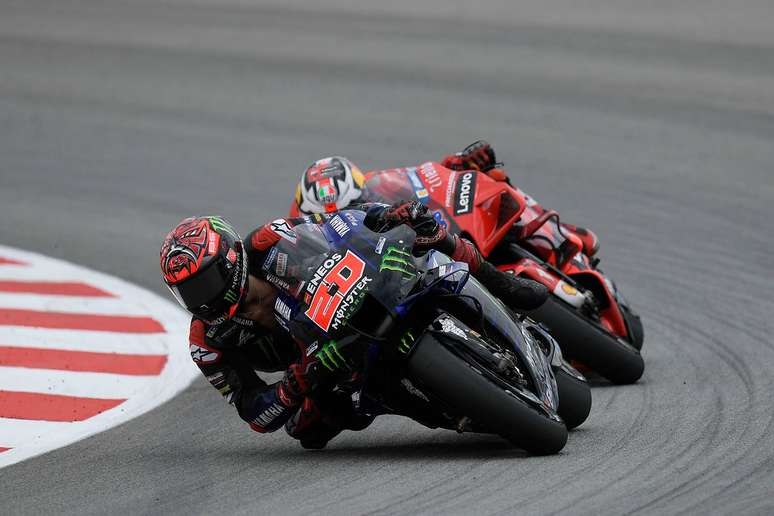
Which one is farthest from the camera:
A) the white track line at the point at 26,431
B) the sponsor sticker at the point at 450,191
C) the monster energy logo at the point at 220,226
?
the sponsor sticker at the point at 450,191

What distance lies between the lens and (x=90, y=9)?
19.8 m

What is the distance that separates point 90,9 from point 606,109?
9.06m

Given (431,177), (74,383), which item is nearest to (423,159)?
→ (431,177)

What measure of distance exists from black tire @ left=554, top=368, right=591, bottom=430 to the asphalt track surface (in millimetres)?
93

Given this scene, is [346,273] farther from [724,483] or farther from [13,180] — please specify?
[13,180]

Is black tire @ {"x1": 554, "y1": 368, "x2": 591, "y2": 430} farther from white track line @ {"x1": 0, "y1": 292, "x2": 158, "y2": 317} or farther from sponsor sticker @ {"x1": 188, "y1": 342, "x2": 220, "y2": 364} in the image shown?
white track line @ {"x1": 0, "y1": 292, "x2": 158, "y2": 317}

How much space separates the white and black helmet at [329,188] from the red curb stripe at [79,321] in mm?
2051

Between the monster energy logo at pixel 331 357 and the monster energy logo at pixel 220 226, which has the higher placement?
the monster energy logo at pixel 220 226

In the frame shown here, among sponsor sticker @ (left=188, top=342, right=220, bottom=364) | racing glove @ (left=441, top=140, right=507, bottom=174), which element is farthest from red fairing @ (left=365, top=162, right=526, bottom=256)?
sponsor sticker @ (left=188, top=342, right=220, bottom=364)

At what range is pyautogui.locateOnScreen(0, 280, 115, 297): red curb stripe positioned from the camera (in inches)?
395

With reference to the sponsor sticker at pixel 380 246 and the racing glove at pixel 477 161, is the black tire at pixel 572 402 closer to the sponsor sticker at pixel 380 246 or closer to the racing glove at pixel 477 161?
the sponsor sticker at pixel 380 246

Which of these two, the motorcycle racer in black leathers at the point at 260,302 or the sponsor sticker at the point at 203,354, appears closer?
the motorcycle racer in black leathers at the point at 260,302

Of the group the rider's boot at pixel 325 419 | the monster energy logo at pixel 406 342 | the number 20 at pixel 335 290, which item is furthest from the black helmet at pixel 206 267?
the monster energy logo at pixel 406 342

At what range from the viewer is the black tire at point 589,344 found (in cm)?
738
